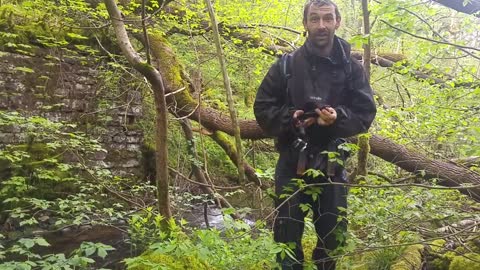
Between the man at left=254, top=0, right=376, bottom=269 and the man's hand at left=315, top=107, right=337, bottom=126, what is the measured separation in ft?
0.10

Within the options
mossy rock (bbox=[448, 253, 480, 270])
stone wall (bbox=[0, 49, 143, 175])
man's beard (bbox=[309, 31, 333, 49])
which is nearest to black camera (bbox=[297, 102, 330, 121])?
man's beard (bbox=[309, 31, 333, 49])

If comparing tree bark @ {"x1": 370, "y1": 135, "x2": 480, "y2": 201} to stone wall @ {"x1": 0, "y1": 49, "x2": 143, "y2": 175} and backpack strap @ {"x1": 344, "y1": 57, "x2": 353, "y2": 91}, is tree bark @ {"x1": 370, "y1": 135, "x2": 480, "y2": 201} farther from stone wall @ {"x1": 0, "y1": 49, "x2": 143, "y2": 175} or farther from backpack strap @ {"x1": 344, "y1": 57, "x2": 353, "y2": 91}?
stone wall @ {"x1": 0, "y1": 49, "x2": 143, "y2": 175}

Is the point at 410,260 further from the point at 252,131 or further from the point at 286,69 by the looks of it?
the point at 252,131

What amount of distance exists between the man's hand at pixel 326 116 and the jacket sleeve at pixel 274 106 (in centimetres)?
17

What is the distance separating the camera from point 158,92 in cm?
323

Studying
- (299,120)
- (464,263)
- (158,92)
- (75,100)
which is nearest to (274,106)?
(299,120)

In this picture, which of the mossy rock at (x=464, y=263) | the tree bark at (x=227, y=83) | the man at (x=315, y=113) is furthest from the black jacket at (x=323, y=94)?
the tree bark at (x=227, y=83)

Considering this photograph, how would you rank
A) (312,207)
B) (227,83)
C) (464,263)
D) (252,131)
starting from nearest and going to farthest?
(312,207), (464,263), (227,83), (252,131)

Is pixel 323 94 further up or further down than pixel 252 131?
further up

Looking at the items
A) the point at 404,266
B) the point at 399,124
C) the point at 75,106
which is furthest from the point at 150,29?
the point at 404,266

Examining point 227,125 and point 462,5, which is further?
point 227,125

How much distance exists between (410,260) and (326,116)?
1.58 meters

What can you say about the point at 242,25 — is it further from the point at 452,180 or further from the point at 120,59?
→ the point at 452,180

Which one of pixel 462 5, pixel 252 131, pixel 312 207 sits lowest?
pixel 312 207
